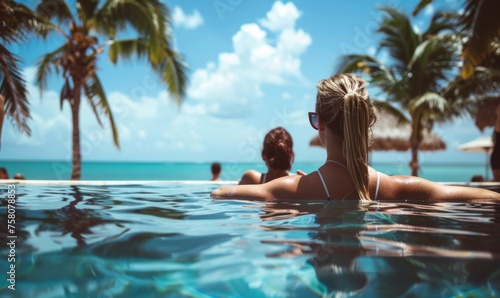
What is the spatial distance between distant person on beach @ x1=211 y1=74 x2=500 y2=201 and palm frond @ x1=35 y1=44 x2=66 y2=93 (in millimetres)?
10961

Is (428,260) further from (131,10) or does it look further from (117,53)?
(117,53)

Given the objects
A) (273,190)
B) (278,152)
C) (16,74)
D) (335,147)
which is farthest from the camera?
(16,74)

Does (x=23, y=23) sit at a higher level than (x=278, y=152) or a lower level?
higher

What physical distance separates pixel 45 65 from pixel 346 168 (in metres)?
11.8

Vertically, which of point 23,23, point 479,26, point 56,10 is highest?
Answer: point 56,10

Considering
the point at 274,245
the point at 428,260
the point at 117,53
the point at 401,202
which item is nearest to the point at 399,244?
the point at 428,260

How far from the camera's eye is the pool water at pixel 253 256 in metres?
1.13

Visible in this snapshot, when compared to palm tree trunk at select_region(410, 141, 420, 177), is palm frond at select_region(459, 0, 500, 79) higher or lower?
higher

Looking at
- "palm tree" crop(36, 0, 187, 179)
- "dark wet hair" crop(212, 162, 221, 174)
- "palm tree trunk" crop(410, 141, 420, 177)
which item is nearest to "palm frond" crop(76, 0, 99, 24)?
"palm tree" crop(36, 0, 187, 179)

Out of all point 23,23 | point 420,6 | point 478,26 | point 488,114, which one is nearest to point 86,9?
point 23,23

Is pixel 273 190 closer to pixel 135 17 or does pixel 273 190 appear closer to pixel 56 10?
pixel 135 17

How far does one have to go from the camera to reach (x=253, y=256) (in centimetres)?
132

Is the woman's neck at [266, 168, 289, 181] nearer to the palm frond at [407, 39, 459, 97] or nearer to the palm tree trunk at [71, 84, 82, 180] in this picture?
the palm tree trunk at [71, 84, 82, 180]

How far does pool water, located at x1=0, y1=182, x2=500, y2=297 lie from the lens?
1128 mm
